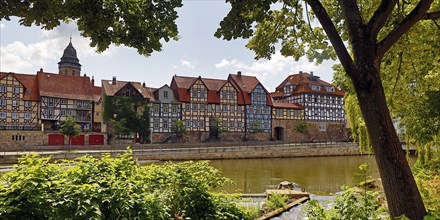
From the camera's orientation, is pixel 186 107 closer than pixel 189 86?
Yes

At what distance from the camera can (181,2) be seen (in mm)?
4781

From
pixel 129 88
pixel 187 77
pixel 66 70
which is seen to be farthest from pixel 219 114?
pixel 66 70

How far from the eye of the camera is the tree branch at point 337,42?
3887 millimetres

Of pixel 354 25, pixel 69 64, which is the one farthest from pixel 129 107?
pixel 354 25

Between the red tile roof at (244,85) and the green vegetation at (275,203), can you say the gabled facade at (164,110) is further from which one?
the green vegetation at (275,203)

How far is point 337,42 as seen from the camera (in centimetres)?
406

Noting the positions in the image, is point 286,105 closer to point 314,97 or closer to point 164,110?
point 314,97

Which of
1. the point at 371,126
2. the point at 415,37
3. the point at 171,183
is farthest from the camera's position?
the point at 415,37

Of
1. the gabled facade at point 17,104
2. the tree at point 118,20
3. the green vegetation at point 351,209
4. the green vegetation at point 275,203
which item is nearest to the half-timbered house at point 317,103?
the gabled facade at point 17,104

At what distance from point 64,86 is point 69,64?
23.4m

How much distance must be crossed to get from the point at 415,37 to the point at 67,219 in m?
6.04

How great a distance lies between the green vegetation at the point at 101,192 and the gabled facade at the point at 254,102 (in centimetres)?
4739

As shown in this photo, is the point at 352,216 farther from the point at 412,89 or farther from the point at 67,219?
the point at 412,89

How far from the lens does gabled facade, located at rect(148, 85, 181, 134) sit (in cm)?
4762
